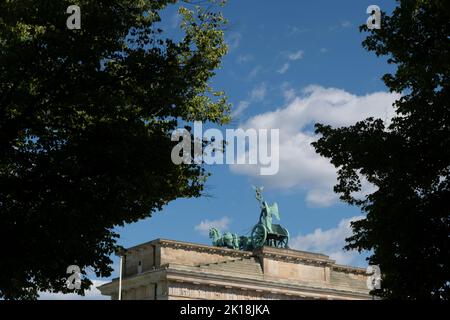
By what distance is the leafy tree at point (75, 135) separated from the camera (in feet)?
61.7

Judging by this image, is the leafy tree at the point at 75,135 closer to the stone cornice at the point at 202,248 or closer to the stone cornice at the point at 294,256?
the stone cornice at the point at 202,248

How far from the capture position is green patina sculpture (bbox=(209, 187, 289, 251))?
2657 inches

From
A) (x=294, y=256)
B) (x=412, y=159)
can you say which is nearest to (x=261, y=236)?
(x=294, y=256)

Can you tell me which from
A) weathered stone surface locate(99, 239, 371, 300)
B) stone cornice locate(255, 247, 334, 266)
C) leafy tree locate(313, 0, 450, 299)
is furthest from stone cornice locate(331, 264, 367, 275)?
leafy tree locate(313, 0, 450, 299)

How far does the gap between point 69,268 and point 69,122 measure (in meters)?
4.35

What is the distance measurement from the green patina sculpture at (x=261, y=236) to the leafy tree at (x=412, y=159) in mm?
45346

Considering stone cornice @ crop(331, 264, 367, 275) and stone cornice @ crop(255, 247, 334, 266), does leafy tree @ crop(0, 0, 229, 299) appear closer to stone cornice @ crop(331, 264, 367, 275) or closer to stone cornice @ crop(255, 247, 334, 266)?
stone cornice @ crop(255, 247, 334, 266)

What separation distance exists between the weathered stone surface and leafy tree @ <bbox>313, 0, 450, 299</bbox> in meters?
36.8

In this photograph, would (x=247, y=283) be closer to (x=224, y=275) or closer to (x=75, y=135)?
(x=224, y=275)

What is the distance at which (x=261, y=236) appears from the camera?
67.4 m

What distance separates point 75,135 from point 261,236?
4862 cm

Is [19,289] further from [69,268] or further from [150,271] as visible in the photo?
[150,271]

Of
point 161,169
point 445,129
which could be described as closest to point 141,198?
point 161,169

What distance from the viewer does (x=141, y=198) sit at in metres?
21.0
